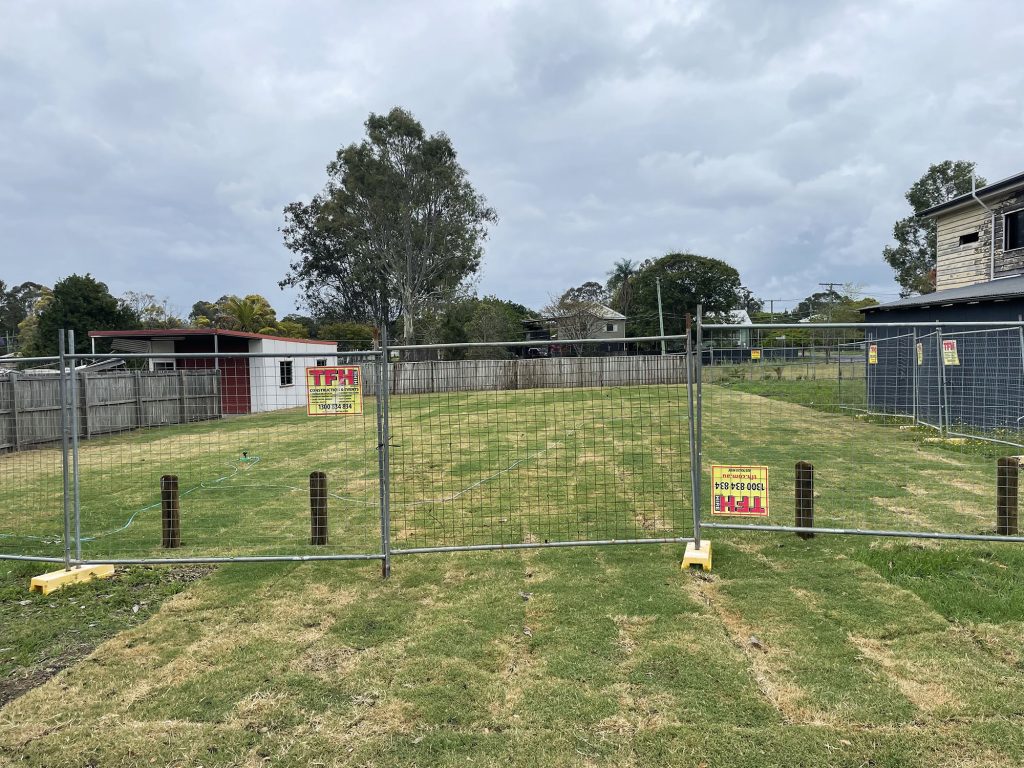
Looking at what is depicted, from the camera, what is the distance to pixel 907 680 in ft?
10.7

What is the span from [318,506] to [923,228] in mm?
47213

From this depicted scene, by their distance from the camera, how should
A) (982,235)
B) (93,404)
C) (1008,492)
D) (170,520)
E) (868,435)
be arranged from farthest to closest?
(982,235) → (93,404) → (868,435) → (170,520) → (1008,492)

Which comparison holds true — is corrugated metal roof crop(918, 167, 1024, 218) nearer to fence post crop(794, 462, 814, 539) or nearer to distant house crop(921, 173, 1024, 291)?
distant house crop(921, 173, 1024, 291)

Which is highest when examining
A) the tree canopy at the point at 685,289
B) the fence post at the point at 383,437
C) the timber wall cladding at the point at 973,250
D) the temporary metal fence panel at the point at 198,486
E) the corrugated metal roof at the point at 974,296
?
the tree canopy at the point at 685,289

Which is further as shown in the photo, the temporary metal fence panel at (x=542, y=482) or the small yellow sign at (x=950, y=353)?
the small yellow sign at (x=950, y=353)

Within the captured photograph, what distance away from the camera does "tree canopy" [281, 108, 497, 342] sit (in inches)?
1542

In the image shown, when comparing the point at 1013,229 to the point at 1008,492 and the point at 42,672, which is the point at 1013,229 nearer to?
the point at 1008,492

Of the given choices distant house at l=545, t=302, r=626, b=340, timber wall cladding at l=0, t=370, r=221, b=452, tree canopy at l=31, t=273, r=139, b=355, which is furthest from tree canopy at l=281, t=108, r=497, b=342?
timber wall cladding at l=0, t=370, r=221, b=452

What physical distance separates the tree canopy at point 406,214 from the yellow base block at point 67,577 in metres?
35.7

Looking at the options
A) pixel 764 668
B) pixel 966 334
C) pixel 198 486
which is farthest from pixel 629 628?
pixel 966 334

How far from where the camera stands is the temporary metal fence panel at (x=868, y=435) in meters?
6.42

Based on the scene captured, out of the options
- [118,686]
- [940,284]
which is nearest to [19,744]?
[118,686]

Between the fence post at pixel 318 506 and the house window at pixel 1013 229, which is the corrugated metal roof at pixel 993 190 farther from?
the fence post at pixel 318 506

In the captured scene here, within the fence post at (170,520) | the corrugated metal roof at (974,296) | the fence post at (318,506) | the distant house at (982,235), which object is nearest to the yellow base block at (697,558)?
the fence post at (318,506)
